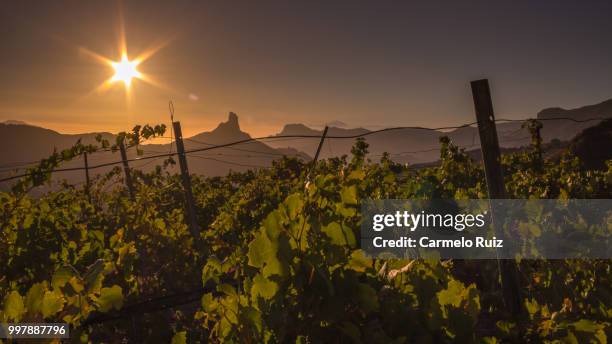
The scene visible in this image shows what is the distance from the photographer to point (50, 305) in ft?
4.42

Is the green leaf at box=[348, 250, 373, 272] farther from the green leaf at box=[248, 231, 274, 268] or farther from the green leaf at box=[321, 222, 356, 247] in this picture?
the green leaf at box=[248, 231, 274, 268]

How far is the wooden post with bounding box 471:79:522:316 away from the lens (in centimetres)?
314

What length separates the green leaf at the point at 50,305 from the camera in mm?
1342

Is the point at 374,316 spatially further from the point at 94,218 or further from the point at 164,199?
the point at 164,199

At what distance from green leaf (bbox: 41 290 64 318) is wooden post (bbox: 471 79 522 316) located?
2.95m

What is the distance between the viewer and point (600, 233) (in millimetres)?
4574

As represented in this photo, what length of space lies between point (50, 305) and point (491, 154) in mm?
3101

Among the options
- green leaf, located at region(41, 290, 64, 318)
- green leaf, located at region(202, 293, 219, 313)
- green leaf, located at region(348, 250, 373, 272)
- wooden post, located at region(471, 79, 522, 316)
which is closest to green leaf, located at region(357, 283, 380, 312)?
green leaf, located at region(348, 250, 373, 272)

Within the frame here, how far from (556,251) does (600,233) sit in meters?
0.51

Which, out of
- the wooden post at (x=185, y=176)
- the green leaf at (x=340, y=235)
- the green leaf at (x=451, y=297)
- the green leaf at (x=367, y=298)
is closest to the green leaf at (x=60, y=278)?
the green leaf at (x=340, y=235)

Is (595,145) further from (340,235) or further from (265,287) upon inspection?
(265,287)

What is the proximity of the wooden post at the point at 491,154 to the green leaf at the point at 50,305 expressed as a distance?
295 centimetres

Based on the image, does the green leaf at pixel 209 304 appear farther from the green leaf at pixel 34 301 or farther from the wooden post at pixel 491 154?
the wooden post at pixel 491 154

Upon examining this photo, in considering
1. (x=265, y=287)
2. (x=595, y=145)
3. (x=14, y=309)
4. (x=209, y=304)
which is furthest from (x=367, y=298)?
(x=595, y=145)
